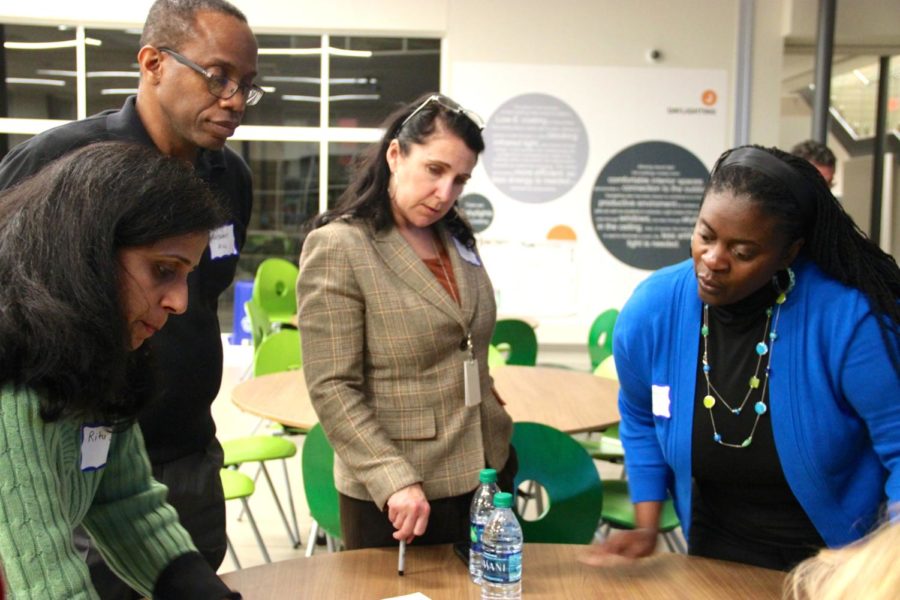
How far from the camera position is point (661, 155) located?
281 inches

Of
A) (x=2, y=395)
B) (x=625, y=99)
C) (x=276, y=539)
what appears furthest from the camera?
(x=625, y=99)

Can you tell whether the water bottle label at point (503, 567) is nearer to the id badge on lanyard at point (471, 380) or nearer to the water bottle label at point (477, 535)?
the water bottle label at point (477, 535)

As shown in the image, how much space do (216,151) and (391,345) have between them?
0.76 meters

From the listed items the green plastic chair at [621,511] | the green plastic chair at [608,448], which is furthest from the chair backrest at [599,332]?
the green plastic chair at [621,511]

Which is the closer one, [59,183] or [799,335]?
[59,183]

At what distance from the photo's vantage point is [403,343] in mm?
1852

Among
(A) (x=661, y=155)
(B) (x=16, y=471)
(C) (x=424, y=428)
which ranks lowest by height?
(C) (x=424, y=428)

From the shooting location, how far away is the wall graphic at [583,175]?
702 centimetres

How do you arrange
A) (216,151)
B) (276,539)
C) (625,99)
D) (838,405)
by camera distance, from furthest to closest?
(625,99)
(276,539)
(216,151)
(838,405)

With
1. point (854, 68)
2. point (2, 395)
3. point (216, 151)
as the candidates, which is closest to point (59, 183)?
point (2, 395)

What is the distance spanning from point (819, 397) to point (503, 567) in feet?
2.31

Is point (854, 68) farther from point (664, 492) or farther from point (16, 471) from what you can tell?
point (16, 471)

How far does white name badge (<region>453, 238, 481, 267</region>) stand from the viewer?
2.09 metres

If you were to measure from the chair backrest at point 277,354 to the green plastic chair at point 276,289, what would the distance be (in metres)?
2.33
